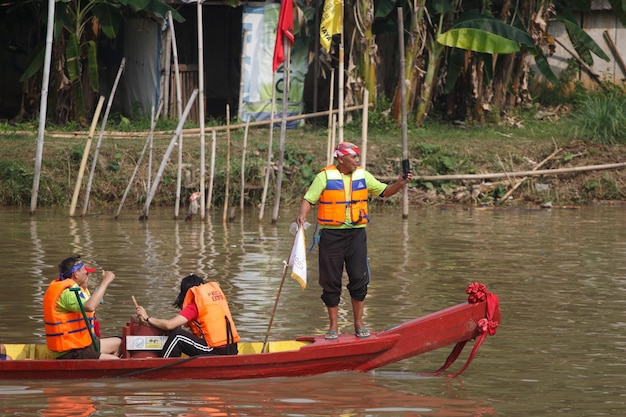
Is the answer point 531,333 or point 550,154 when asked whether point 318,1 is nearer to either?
point 550,154

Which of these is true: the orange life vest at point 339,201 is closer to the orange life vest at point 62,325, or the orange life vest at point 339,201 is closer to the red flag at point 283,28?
the orange life vest at point 62,325

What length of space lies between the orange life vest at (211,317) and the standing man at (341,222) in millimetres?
→ 821

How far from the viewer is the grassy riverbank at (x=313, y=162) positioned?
17.6 metres

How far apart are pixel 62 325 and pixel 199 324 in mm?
906

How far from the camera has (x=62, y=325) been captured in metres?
8.02

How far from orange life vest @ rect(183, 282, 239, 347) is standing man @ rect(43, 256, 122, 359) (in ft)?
1.86

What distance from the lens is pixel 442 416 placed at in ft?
23.7

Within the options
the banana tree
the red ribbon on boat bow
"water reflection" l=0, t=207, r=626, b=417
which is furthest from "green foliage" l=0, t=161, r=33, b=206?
the red ribbon on boat bow

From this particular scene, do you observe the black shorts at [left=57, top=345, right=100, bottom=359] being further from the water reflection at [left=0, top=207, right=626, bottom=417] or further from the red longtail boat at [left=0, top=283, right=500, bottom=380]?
the water reflection at [left=0, top=207, right=626, bottom=417]

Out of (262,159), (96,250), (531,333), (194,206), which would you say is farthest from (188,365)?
(262,159)

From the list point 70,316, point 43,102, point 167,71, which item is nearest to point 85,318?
point 70,316

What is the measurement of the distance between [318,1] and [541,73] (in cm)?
453

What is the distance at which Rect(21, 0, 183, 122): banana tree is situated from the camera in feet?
60.7

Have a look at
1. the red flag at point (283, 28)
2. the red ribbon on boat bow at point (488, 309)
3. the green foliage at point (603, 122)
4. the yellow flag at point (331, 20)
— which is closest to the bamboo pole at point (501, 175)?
the green foliage at point (603, 122)
